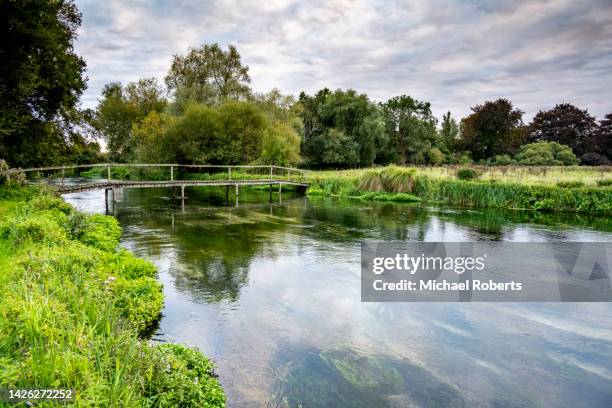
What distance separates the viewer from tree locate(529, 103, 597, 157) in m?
49.7

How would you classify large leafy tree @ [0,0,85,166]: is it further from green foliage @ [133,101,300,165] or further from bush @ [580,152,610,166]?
bush @ [580,152,610,166]

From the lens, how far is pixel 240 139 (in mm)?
39812

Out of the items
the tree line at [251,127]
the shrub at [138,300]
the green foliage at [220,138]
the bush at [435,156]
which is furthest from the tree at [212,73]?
the shrub at [138,300]

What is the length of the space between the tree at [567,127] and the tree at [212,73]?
39.6 meters

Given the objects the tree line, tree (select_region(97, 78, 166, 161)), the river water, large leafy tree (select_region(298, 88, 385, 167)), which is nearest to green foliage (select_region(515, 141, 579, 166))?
the tree line

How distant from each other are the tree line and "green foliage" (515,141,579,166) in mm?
131

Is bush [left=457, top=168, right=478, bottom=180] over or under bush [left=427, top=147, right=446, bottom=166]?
under

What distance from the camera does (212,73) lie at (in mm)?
47438

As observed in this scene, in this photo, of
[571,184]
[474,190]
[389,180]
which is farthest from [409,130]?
[571,184]

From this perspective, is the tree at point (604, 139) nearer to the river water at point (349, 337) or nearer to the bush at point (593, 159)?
the bush at point (593, 159)

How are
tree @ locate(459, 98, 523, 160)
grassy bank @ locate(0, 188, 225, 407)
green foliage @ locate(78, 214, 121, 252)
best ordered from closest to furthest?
grassy bank @ locate(0, 188, 225, 407) → green foliage @ locate(78, 214, 121, 252) → tree @ locate(459, 98, 523, 160)

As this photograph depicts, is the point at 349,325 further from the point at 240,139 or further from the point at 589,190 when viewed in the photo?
the point at 240,139

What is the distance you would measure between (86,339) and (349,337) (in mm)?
4462

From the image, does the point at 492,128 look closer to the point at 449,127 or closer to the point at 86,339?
the point at 449,127
